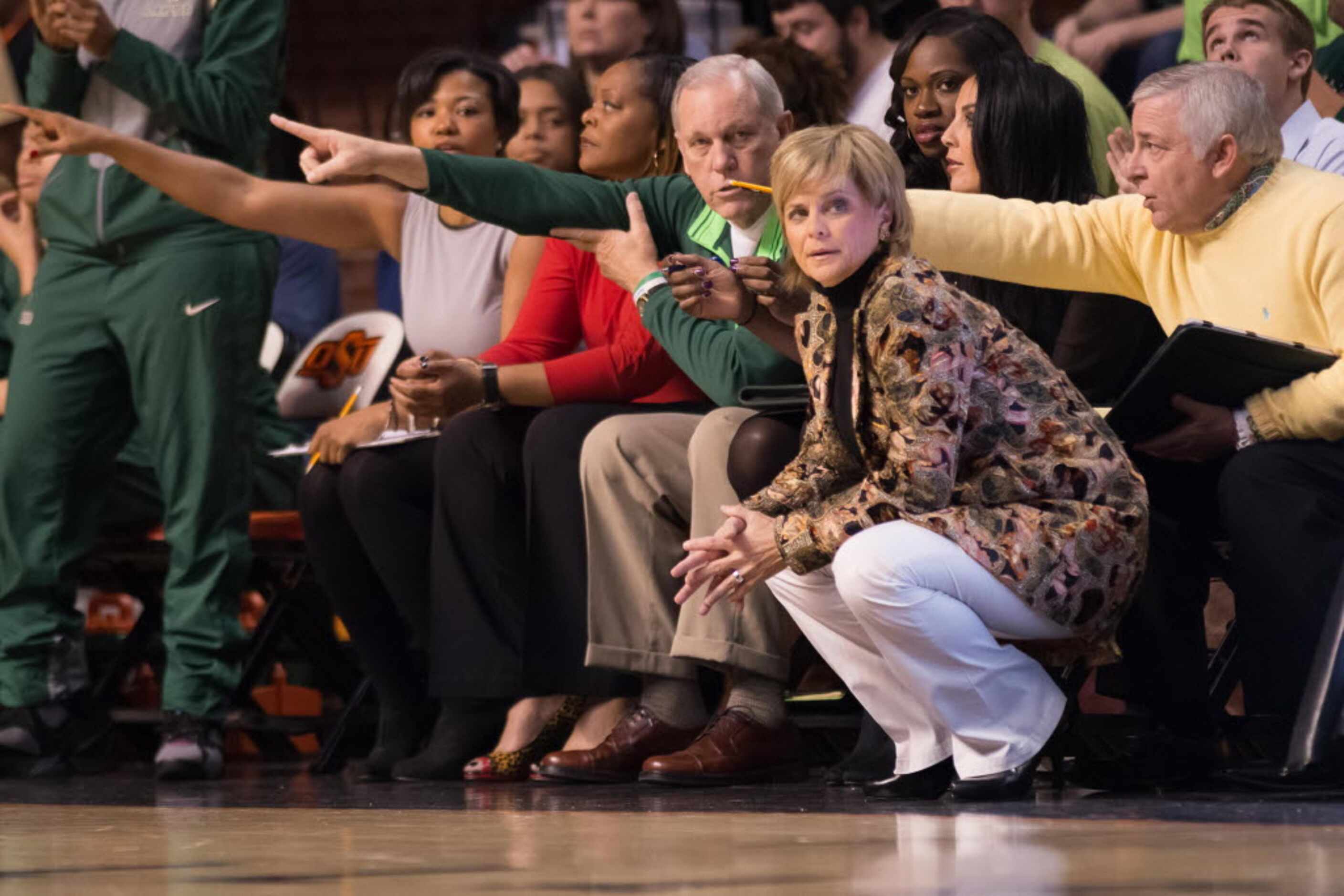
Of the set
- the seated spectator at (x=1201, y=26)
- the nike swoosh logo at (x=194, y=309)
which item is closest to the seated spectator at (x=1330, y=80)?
the seated spectator at (x=1201, y=26)

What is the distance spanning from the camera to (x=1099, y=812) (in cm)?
248

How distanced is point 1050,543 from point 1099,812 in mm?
372

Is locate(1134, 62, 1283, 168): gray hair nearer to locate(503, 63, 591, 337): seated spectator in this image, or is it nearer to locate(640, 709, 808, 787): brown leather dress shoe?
locate(640, 709, 808, 787): brown leather dress shoe

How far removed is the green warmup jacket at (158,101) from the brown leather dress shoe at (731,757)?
1460 millimetres

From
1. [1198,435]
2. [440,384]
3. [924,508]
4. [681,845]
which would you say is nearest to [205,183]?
[440,384]

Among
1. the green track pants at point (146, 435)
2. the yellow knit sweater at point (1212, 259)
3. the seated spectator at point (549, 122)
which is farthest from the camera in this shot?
the seated spectator at point (549, 122)

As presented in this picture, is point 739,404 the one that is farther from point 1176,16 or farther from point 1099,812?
point 1176,16

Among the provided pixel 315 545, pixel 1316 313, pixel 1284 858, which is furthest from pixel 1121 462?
pixel 315 545

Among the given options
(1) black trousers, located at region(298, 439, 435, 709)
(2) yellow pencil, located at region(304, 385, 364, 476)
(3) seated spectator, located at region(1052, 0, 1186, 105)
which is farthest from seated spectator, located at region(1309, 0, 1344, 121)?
(2) yellow pencil, located at region(304, 385, 364, 476)

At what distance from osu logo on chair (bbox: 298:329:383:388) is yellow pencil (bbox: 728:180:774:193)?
145 cm

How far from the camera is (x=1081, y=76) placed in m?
3.82

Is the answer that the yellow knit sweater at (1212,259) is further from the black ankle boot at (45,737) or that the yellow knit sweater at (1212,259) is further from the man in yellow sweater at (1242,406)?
the black ankle boot at (45,737)

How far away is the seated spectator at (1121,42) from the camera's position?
4.31 metres

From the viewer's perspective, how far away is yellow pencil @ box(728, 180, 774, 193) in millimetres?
3176
